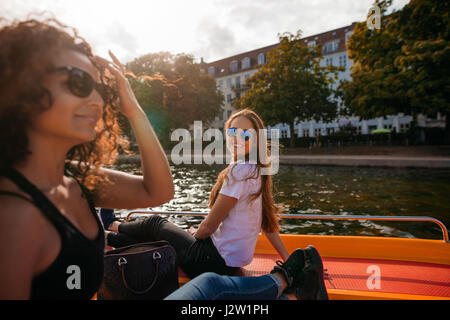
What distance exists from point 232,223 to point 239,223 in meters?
0.06

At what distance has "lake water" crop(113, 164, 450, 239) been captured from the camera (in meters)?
6.81

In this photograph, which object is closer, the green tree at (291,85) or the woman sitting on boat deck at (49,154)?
the woman sitting on boat deck at (49,154)

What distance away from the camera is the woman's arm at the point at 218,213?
2.29 meters

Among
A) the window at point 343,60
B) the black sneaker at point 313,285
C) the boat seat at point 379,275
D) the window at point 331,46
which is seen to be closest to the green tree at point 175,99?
the window at point 331,46

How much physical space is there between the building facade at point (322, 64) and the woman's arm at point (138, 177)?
117ft

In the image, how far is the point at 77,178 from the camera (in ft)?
4.78

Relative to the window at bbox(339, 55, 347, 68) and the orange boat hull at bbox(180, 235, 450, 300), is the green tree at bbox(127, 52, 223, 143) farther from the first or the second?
the orange boat hull at bbox(180, 235, 450, 300)

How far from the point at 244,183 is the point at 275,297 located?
35.8 inches

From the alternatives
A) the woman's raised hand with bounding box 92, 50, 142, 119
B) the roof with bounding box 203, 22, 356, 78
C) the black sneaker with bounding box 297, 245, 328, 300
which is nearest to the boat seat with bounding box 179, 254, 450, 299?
the black sneaker with bounding box 297, 245, 328, 300

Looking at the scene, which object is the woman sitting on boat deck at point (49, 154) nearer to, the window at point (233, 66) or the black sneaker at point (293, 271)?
the black sneaker at point (293, 271)

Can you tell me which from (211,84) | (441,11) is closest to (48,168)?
(441,11)

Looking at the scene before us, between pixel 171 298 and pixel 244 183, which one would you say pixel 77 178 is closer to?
pixel 171 298

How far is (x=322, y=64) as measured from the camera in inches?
1973

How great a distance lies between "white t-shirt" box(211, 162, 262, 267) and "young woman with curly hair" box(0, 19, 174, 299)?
4.03ft
